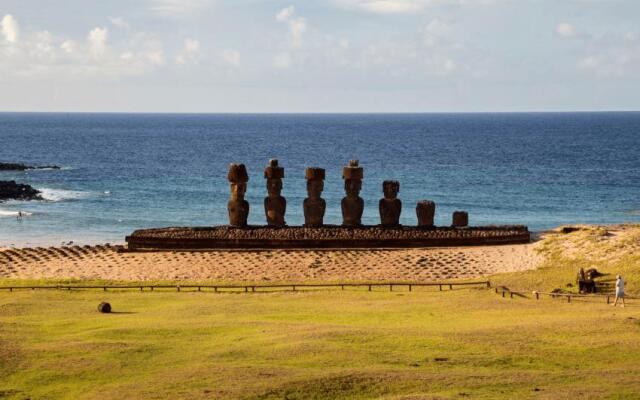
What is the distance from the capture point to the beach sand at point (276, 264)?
147 ft

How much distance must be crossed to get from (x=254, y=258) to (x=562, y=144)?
148555mm

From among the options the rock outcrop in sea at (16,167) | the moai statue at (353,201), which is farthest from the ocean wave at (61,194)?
the moai statue at (353,201)

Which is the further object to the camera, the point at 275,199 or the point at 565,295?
the point at 275,199

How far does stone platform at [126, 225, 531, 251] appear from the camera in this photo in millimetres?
50156

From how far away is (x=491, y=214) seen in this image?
81.9 meters

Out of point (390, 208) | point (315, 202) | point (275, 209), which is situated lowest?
point (275, 209)

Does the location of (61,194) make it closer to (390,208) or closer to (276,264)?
(390,208)

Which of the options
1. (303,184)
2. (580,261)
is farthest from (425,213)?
(303,184)

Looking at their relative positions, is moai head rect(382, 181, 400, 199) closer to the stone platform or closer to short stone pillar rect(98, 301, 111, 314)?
the stone platform

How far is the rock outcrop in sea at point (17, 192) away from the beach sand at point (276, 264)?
40041mm

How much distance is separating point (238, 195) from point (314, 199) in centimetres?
383

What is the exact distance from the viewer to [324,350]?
2972 centimetres

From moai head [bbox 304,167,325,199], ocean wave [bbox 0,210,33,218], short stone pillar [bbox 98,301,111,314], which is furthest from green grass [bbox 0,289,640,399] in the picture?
ocean wave [bbox 0,210,33,218]

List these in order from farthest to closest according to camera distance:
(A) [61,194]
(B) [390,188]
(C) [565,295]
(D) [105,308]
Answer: (A) [61,194]
(B) [390,188]
(C) [565,295]
(D) [105,308]
